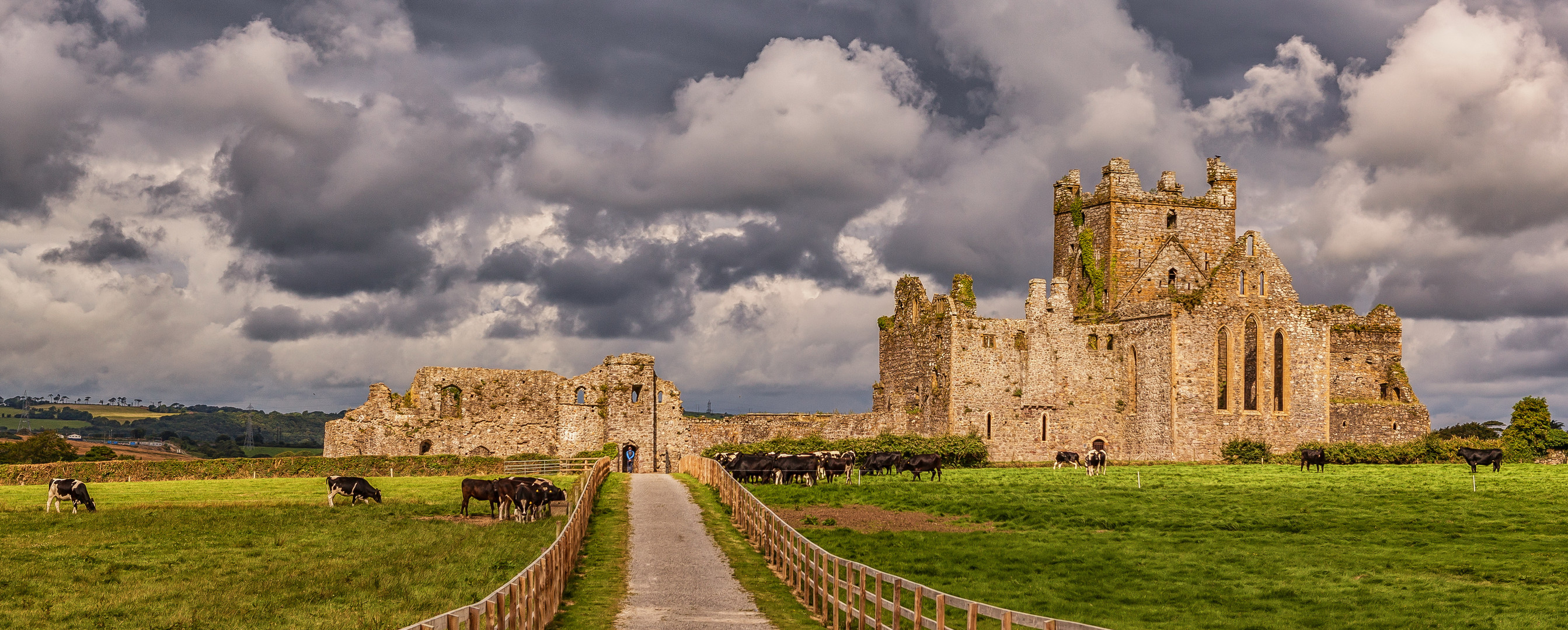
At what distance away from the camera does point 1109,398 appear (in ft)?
214

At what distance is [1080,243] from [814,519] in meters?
46.0

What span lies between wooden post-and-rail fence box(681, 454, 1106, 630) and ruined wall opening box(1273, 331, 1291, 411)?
43265 mm

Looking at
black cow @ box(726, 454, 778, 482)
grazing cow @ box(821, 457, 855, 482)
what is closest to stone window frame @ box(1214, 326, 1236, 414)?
grazing cow @ box(821, 457, 855, 482)

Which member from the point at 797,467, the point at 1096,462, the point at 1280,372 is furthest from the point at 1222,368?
the point at 797,467

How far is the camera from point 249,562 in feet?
80.2

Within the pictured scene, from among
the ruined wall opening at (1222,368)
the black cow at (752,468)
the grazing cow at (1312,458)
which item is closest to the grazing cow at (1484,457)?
the grazing cow at (1312,458)

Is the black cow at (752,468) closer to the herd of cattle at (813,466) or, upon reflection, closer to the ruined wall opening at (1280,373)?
the herd of cattle at (813,466)

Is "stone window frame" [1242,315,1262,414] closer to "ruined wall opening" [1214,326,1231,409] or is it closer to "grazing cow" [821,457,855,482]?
"ruined wall opening" [1214,326,1231,409]

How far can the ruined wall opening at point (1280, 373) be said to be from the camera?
63.4 m

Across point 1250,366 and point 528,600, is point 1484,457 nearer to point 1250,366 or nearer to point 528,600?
point 1250,366

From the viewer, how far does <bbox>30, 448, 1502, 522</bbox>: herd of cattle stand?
3478cm

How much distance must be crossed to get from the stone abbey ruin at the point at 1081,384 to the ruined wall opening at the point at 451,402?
10 centimetres

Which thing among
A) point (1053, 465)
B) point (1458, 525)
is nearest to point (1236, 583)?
point (1458, 525)

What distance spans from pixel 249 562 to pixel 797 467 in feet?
77.6
